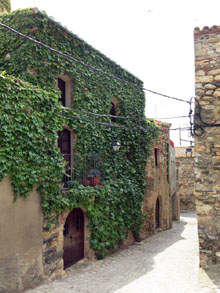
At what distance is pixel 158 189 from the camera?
49.9ft

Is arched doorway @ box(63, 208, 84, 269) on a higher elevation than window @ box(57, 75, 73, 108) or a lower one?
lower

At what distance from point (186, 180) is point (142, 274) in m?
17.5

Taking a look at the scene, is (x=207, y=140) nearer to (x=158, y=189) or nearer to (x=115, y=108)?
(x=115, y=108)

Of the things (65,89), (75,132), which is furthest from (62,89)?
(75,132)

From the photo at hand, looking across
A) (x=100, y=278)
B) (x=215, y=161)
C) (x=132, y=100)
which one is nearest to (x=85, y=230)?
(x=100, y=278)

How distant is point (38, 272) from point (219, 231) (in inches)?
178

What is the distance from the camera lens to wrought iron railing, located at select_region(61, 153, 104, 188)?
9.49 meters

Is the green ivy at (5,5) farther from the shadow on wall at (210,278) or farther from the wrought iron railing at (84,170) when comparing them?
the shadow on wall at (210,278)

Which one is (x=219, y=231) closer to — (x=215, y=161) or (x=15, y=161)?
(x=215, y=161)

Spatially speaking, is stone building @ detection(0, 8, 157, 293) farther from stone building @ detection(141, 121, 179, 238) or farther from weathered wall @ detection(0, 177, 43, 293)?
stone building @ detection(141, 121, 179, 238)

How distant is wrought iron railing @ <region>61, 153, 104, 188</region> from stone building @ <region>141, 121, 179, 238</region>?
4004 mm

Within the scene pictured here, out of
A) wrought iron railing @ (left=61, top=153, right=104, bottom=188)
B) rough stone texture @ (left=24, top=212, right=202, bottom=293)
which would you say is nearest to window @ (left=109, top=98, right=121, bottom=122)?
wrought iron railing @ (left=61, top=153, right=104, bottom=188)

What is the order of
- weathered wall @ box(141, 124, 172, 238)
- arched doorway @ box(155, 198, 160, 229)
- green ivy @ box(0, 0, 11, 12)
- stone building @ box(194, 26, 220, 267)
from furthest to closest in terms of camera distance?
arched doorway @ box(155, 198, 160, 229) → weathered wall @ box(141, 124, 172, 238) → green ivy @ box(0, 0, 11, 12) → stone building @ box(194, 26, 220, 267)

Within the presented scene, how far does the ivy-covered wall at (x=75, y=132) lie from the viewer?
692 centimetres
